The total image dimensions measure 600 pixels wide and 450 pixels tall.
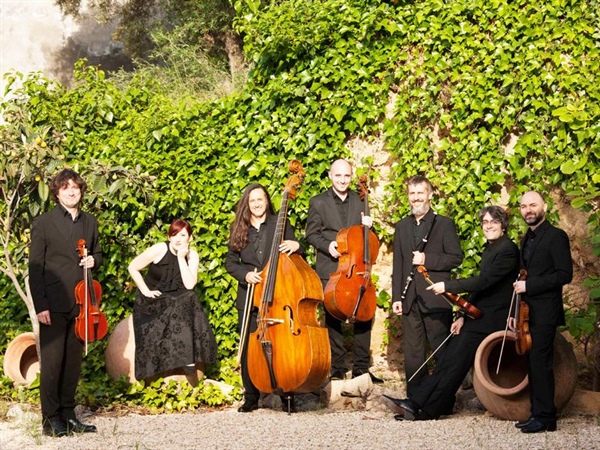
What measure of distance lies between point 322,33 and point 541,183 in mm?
2431

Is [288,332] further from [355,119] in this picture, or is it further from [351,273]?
[355,119]

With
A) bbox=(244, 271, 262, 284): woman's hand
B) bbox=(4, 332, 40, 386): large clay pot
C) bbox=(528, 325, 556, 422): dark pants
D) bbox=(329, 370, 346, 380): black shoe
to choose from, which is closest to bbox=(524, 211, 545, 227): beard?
bbox=(528, 325, 556, 422): dark pants

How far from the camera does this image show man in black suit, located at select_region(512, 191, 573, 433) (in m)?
6.02

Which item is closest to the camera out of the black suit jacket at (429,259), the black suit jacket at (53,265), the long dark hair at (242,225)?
the black suit jacket at (53,265)

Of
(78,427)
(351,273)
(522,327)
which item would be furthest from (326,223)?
(78,427)

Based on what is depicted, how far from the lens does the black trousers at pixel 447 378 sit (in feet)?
21.4

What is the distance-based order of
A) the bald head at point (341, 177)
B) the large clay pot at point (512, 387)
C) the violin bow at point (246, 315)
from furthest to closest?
the bald head at point (341, 177)
the violin bow at point (246, 315)
the large clay pot at point (512, 387)

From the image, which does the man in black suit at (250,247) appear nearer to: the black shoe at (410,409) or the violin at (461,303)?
the black shoe at (410,409)

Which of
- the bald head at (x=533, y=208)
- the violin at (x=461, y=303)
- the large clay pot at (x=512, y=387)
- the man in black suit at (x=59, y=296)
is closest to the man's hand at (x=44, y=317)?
the man in black suit at (x=59, y=296)

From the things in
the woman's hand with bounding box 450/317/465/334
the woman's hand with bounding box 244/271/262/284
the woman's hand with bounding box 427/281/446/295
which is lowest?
the woman's hand with bounding box 450/317/465/334

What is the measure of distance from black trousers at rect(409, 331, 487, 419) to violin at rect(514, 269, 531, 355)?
1.47ft

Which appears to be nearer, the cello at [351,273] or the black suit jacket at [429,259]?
the black suit jacket at [429,259]

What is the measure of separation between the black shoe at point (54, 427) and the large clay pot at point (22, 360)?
1.86 m

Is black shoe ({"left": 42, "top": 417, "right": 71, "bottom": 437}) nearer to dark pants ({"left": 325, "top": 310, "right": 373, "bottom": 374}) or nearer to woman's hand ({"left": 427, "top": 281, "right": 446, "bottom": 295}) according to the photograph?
dark pants ({"left": 325, "top": 310, "right": 373, "bottom": 374})
